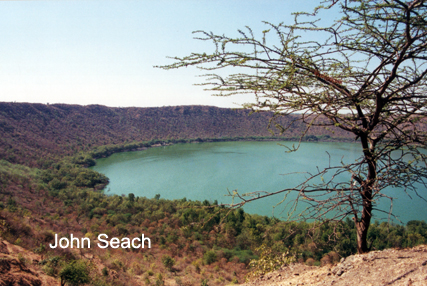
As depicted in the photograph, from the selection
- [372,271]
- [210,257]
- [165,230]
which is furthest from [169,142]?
[372,271]

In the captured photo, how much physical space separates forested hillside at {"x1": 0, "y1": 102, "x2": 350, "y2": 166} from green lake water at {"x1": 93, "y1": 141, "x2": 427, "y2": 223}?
20.0 feet

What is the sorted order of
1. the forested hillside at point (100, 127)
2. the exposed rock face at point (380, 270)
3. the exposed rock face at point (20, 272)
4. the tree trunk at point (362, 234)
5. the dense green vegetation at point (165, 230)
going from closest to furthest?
1. the exposed rock face at point (380, 270)
2. the tree trunk at point (362, 234)
3. the exposed rock face at point (20, 272)
4. the dense green vegetation at point (165, 230)
5. the forested hillside at point (100, 127)

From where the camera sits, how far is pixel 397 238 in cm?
1097

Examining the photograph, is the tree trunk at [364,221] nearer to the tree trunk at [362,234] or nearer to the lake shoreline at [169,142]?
the tree trunk at [362,234]

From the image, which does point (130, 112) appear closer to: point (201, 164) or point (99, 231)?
point (201, 164)

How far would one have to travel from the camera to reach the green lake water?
16.7m

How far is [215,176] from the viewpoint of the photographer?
23.8m

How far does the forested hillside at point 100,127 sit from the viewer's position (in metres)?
27.7

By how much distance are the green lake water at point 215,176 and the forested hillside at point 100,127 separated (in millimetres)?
6109

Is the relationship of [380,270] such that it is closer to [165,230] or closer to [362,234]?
[362,234]

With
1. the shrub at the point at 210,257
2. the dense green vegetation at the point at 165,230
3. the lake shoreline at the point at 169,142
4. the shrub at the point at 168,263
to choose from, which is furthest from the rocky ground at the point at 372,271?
the lake shoreline at the point at 169,142

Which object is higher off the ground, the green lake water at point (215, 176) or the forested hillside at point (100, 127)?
the forested hillside at point (100, 127)

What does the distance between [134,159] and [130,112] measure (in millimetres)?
23950

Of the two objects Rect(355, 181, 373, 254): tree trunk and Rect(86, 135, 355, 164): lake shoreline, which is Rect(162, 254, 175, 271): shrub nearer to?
Rect(355, 181, 373, 254): tree trunk
